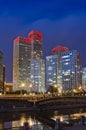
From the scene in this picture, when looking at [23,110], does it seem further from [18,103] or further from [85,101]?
[85,101]

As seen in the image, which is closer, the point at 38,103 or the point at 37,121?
the point at 37,121

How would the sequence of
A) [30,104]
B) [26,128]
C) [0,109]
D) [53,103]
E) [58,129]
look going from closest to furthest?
[26,128] < [58,129] < [0,109] < [30,104] < [53,103]

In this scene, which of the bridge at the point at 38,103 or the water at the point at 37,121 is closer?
the water at the point at 37,121

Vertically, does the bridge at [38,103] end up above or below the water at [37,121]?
above

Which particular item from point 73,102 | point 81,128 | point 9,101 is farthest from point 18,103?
point 81,128

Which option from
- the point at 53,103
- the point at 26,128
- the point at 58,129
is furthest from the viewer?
the point at 53,103

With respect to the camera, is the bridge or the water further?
the bridge

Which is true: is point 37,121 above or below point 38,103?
below

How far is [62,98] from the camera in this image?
11975cm

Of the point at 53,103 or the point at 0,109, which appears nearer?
the point at 0,109

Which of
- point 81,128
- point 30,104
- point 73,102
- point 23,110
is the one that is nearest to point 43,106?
point 30,104

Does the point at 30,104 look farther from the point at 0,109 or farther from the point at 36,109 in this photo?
the point at 0,109

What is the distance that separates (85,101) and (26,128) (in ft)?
330

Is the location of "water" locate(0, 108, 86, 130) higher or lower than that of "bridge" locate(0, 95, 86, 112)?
lower
